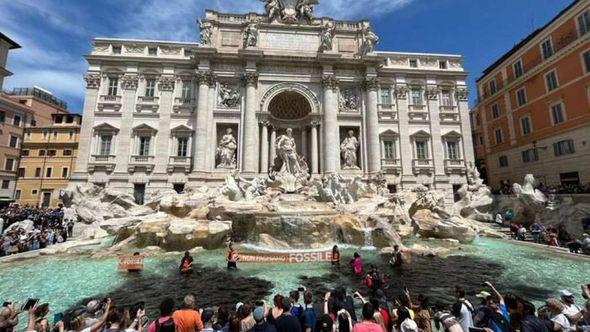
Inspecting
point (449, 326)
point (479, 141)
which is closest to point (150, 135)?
point (449, 326)

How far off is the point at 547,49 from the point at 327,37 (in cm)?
1937

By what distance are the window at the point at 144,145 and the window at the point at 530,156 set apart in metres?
35.2

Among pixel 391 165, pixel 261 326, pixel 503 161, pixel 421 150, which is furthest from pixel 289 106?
pixel 261 326

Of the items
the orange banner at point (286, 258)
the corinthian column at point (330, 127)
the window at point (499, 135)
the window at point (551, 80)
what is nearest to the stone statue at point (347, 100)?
the corinthian column at point (330, 127)

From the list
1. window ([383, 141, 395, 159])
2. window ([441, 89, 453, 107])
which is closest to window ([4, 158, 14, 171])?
window ([383, 141, 395, 159])

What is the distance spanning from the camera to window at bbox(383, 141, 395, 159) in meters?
26.8

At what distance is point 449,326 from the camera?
408 centimetres

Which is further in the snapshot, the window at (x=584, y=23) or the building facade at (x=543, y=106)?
the building facade at (x=543, y=106)

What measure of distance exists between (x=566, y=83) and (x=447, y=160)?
1044cm

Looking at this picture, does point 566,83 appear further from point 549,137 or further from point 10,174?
point 10,174

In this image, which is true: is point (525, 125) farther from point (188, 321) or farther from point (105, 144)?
point (105, 144)

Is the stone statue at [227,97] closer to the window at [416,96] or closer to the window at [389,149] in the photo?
the window at [389,149]

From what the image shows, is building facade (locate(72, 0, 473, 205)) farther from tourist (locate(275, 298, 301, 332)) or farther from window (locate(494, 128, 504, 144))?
tourist (locate(275, 298, 301, 332))

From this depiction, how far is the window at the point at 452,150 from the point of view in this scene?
2731 centimetres
